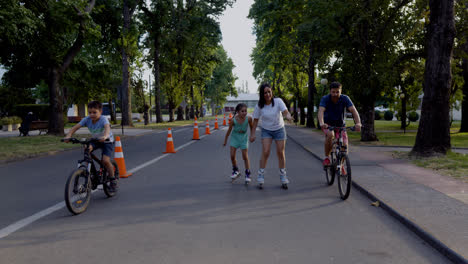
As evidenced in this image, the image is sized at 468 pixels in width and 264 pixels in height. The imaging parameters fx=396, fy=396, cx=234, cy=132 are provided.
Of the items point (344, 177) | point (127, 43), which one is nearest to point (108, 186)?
point (344, 177)

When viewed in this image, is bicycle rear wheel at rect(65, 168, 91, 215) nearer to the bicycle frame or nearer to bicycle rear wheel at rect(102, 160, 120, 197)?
the bicycle frame

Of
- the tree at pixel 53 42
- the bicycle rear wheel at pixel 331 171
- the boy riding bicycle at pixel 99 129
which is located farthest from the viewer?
the tree at pixel 53 42

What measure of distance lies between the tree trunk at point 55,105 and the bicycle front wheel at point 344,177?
59.6 feet

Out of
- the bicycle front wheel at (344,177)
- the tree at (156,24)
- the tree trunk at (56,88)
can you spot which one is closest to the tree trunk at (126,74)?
the tree at (156,24)

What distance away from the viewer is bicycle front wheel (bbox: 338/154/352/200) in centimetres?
632

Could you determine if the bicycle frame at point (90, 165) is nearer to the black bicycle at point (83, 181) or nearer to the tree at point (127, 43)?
the black bicycle at point (83, 181)

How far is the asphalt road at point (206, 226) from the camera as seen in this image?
Result: 13.0 ft

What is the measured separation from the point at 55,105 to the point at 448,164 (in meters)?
18.8

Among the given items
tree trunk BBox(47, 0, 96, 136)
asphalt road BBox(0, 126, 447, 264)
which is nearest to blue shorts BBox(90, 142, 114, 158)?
asphalt road BBox(0, 126, 447, 264)

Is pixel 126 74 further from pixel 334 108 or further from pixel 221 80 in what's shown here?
pixel 221 80

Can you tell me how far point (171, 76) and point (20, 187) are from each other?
38.3 metres

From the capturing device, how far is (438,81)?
10.8 meters

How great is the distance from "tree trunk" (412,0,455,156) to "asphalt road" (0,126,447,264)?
473 centimetres

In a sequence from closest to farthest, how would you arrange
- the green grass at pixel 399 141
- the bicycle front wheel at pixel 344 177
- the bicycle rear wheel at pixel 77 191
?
the bicycle rear wheel at pixel 77 191 → the bicycle front wheel at pixel 344 177 → the green grass at pixel 399 141
